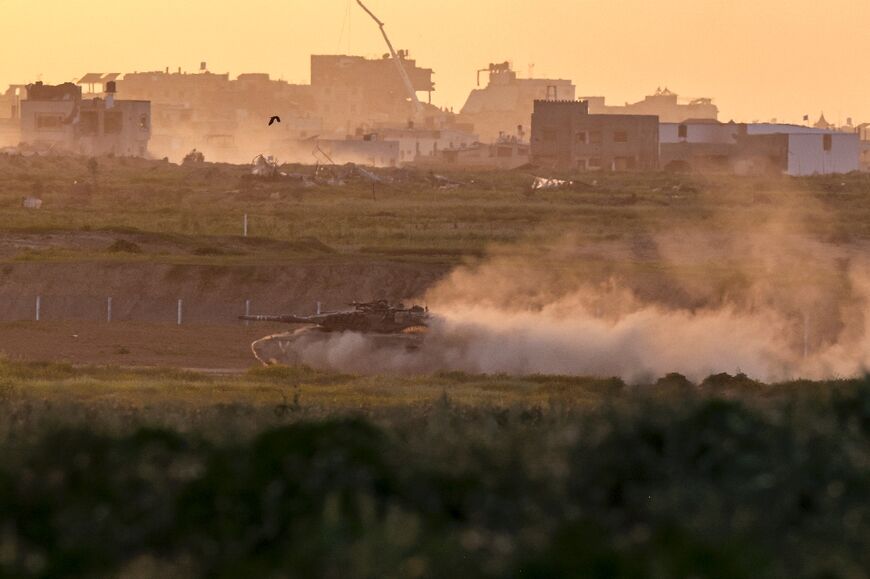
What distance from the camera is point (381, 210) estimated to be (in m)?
84.2

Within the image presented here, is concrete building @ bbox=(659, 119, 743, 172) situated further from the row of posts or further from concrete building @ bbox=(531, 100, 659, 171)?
the row of posts

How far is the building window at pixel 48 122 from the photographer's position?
556 ft

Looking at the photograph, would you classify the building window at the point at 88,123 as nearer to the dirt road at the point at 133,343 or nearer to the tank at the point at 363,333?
the dirt road at the point at 133,343

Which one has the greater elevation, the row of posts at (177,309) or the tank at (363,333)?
the tank at (363,333)

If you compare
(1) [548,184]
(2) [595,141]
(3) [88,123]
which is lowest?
(1) [548,184]

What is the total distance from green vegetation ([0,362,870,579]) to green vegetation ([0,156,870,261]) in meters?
44.0

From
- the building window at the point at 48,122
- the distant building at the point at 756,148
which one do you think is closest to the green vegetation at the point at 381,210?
the distant building at the point at 756,148

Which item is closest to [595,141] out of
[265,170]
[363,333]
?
[265,170]

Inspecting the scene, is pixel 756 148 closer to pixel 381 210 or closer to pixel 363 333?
pixel 381 210

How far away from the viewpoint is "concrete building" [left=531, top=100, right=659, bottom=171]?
491ft

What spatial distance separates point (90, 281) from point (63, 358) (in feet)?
44.3

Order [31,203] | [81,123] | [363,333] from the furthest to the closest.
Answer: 1. [81,123]
2. [31,203]
3. [363,333]

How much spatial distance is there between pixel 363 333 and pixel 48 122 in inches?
5402

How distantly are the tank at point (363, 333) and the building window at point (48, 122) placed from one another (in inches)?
5253
